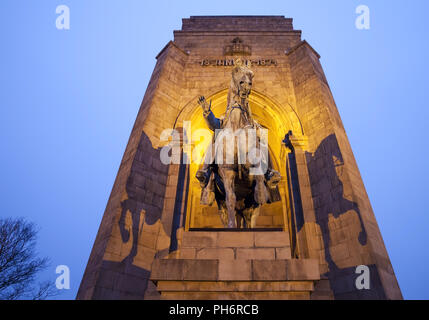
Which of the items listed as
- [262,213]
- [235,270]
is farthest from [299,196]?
[235,270]

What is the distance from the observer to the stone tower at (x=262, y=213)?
3.90 m

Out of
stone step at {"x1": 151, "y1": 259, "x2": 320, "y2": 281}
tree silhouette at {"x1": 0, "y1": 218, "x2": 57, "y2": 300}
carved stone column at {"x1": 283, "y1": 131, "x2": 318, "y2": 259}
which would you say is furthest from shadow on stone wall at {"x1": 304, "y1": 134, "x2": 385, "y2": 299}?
tree silhouette at {"x1": 0, "y1": 218, "x2": 57, "y2": 300}

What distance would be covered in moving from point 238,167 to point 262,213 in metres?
6.96

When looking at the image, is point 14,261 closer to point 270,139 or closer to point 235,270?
point 235,270

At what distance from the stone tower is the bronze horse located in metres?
0.99

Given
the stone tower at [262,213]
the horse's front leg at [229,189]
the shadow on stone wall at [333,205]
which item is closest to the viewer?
the stone tower at [262,213]

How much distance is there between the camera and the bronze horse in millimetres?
5512

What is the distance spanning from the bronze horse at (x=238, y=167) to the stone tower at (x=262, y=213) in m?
0.99

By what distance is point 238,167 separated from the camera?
5.58 m

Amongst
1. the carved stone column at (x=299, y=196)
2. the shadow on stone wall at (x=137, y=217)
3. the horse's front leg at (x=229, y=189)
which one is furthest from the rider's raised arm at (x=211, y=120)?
the carved stone column at (x=299, y=196)

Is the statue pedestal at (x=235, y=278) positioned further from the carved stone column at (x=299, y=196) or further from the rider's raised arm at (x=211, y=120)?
the carved stone column at (x=299, y=196)

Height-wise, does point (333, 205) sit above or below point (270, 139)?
below
